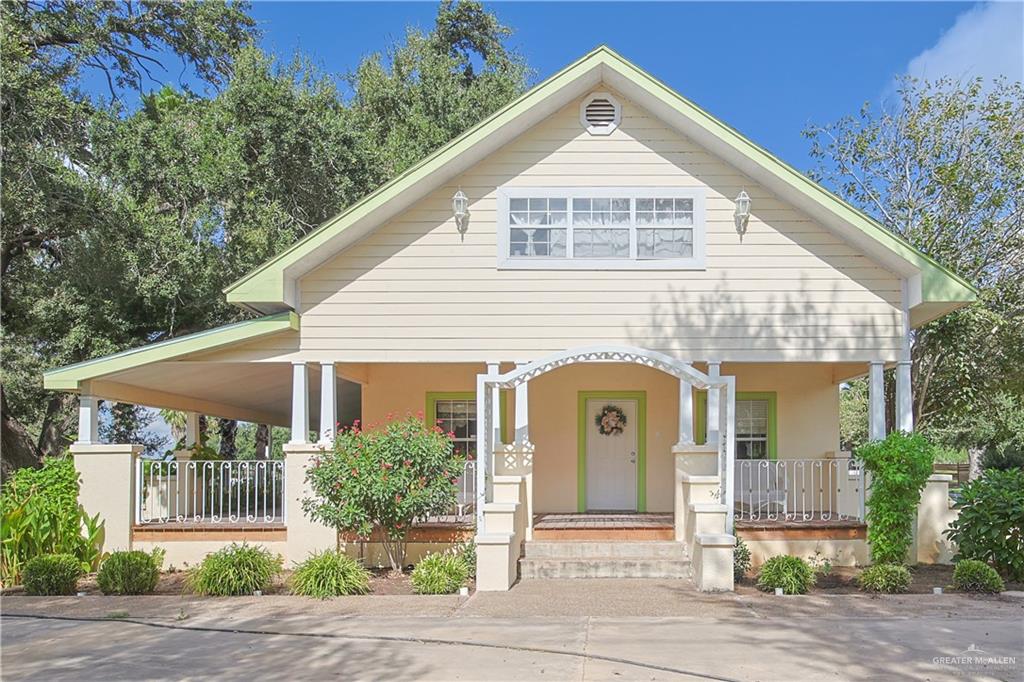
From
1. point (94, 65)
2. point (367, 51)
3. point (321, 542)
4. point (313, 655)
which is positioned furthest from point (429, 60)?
point (313, 655)

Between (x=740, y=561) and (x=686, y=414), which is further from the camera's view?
(x=686, y=414)

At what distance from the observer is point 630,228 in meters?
13.8

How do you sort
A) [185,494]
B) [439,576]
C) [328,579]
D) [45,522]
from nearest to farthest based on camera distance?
[328,579]
[439,576]
[45,522]
[185,494]

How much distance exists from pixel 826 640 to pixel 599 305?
6.36 meters

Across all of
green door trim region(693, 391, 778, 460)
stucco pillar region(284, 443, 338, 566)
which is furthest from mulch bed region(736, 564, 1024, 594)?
stucco pillar region(284, 443, 338, 566)

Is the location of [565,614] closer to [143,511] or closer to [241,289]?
[241,289]

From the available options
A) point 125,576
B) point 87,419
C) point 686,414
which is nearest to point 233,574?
point 125,576

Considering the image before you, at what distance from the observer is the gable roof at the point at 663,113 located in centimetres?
1296

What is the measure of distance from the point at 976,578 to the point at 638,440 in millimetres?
6114

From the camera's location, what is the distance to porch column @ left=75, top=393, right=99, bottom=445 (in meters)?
13.3

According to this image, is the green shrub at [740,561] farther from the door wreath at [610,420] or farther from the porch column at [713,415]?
the door wreath at [610,420]

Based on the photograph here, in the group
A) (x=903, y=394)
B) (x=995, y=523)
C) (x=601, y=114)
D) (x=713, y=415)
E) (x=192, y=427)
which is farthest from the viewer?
(x=192, y=427)

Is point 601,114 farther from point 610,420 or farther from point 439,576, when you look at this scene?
point 439,576

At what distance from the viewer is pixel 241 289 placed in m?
13.1
